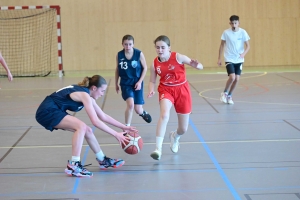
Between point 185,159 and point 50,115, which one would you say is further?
point 185,159

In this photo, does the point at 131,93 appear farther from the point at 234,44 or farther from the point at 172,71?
the point at 234,44

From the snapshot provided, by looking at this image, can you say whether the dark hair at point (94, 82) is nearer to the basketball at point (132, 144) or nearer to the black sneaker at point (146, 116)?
the basketball at point (132, 144)

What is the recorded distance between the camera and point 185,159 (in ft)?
19.2

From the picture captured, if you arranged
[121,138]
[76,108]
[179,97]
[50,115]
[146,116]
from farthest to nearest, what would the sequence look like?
[146,116] → [179,97] → [76,108] → [50,115] → [121,138]

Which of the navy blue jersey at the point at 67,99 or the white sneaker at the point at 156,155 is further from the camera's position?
the white sneaker at the point at 156,155

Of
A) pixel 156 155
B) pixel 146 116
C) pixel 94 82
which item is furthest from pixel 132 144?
pixel 146 116

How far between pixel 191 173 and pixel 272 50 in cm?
1443

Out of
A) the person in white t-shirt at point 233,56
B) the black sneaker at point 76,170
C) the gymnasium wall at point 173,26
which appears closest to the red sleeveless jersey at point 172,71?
the black sneaker at point 76,170

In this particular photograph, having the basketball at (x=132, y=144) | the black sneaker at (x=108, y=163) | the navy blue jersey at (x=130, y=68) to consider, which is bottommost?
the black sneaker at (x=108, y=163)

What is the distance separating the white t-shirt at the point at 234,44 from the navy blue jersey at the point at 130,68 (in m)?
3.31

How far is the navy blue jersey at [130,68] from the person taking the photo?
7.52 m

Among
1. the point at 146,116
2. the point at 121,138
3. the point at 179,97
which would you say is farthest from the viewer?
the point at 146,116

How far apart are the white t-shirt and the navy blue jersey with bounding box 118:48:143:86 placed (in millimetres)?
3307

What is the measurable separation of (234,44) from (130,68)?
3552 millimetres
